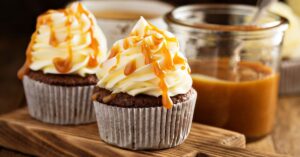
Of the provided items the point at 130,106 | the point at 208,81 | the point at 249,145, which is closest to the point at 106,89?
the point at 130,106

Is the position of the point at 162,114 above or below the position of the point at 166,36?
below

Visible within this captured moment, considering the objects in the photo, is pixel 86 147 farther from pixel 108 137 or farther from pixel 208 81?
pixel 208 81

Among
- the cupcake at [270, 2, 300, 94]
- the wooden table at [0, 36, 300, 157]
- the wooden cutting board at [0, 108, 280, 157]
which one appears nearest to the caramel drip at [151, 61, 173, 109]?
the wooden cutting board at [0, 108, 280, 157]

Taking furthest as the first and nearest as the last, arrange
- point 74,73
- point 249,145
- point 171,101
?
1. point 249,145
2. point 74,73
3. point 171,101

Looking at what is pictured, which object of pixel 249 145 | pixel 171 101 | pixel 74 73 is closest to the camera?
pixel 171 101

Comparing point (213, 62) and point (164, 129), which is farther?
point (213, 62)

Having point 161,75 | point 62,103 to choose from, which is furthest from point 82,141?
point 161,75
